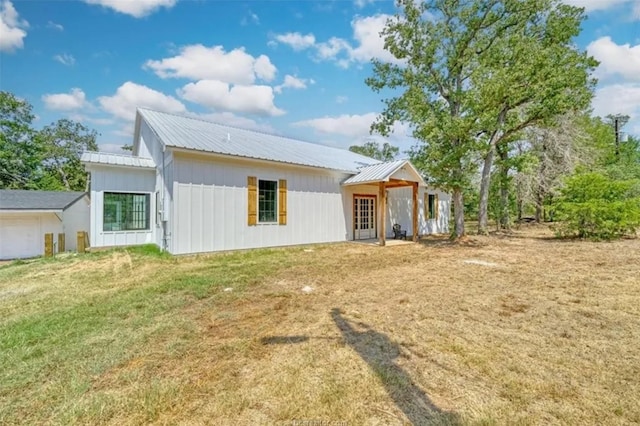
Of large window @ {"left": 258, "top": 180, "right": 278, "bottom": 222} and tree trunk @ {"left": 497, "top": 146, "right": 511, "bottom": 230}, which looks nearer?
large window @ {"left": 258, "top": 180, "right": 278, "bottom": 222}

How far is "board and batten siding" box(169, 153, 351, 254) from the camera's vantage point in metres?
8.48

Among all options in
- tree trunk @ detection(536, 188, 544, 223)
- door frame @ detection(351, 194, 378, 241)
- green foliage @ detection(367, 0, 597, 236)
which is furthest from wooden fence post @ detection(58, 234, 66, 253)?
tree trunk @ detection(536, 188, 544, 223)

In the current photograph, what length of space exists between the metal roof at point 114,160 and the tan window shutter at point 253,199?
377 cm

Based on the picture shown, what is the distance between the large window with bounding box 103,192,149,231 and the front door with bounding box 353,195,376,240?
8190 mm

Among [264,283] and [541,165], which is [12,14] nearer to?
[264,283]

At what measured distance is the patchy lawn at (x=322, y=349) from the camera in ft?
6.98

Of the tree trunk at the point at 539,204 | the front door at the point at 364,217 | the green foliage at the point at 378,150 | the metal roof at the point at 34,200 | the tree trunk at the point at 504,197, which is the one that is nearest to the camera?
the metal roof at the point at 34,200

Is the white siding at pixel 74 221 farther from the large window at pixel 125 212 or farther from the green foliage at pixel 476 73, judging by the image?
the green foliage at pixel 476 73

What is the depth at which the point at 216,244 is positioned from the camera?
29.5 feet

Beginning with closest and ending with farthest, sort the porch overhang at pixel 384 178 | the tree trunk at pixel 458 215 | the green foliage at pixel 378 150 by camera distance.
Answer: the porch overhang at pixel 384 178 < the tree trunk at pixel 458 215 < the green foliage at pixel 378 150

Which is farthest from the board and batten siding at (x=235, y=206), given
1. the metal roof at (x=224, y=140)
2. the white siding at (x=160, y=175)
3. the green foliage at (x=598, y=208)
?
the green foliage at (x=598, y=208)

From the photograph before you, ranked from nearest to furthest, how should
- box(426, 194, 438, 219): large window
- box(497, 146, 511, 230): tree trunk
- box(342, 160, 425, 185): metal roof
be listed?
box(342, 160, 425, 185): metal roof, box(426, 194, 438, 219): large window, box(497, 146, 511, 230): tree trunk

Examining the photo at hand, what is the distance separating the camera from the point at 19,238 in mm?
11109

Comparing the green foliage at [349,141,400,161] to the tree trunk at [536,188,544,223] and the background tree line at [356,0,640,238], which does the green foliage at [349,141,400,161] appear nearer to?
the tree trunk at [536,188,544,223]
